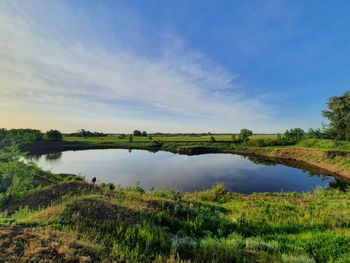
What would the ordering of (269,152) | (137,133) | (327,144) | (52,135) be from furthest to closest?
1. (137,133)
2. (52,135)
3. (269,152)
4. (327,144)

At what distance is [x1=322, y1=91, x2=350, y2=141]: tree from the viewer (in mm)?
65312

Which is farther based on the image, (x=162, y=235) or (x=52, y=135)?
(x=52, y=135)

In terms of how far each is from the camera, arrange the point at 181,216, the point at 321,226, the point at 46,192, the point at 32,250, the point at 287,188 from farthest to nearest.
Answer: the point at 287,188 → the point at 46,192 → the point at 181,216 → the point at 321,226 → the point at 32,250

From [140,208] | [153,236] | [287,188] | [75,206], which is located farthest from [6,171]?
[287,188]

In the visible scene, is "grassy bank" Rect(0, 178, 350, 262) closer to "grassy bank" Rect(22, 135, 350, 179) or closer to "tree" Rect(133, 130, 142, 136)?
"grassy bank" Rect(22, 135, 350, 179)

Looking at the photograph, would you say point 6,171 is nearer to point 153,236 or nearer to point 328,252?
point 153,236

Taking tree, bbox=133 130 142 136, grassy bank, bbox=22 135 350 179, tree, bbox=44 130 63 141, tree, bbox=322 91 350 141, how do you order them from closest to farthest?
grassy bank, bbox=22 135 350 179 → tree, bbox=322 91 350 141 → tree, bbox=44 130 63 141 → tree, bbox=133 130 142 136

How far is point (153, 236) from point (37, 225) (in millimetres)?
3416

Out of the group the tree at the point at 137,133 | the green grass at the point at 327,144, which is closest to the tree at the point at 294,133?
the green grass at the point at 327,144

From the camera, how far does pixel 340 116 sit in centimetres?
6862

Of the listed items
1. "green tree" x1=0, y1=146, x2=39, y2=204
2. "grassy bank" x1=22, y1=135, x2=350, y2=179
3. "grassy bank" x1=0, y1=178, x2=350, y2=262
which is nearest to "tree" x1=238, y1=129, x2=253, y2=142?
"grassy bank" x1=22, y1=135, x2=350, y2=179

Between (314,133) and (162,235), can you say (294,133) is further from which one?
(162,235)

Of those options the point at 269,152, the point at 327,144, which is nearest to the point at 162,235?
the point at 327,144

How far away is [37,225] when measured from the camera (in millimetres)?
6855
